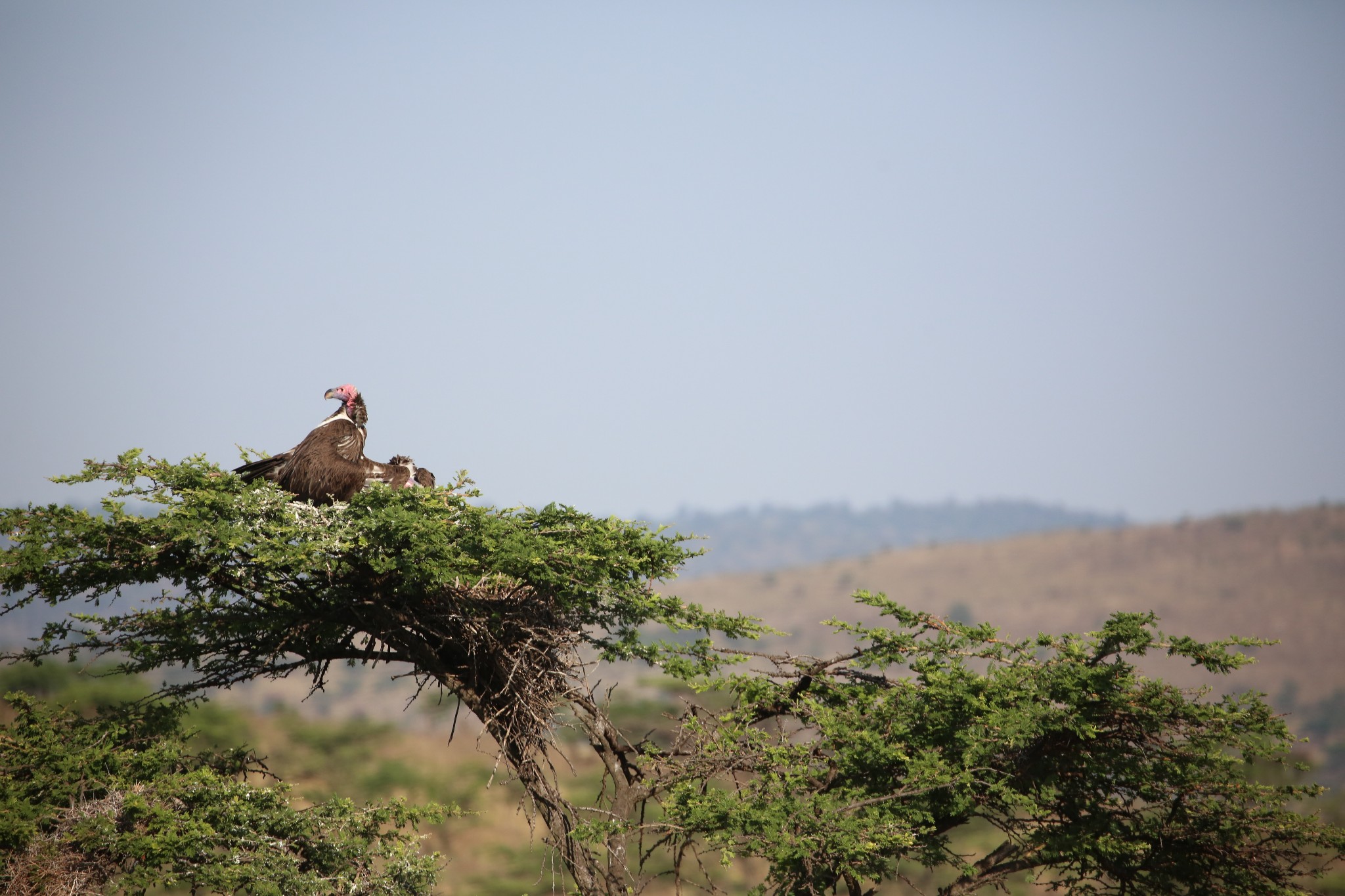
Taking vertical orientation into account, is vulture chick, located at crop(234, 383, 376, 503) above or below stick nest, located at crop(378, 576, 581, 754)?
above

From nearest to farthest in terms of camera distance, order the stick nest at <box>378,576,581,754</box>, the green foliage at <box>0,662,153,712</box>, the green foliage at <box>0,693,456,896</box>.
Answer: the green foliage at <box>0,693,456,896</box> → the stick nest at <box>378,576,581,754</box> → the green foliage at <box>0,662,153,712</box>

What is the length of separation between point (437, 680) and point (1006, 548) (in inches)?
5864

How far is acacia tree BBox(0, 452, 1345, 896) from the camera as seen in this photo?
1015cm

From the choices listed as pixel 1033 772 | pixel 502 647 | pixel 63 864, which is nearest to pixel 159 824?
pixel 63 864

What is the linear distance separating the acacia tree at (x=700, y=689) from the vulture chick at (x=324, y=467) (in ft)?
2.83

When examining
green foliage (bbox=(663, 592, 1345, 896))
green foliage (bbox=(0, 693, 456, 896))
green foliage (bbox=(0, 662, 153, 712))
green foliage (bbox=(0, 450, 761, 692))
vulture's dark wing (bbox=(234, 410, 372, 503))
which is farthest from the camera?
green foliage (bbox=(0, 662, 153, 712))

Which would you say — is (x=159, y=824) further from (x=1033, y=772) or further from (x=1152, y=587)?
(x=1152, y=587)

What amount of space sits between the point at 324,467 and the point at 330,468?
6 centimetres

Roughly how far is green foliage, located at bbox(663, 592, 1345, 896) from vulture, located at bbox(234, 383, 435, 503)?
385 centimetres

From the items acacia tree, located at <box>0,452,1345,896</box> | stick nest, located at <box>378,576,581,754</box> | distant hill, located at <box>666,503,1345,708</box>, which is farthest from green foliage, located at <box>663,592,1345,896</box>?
distant hill, located at <box>666,503,1345,708</box>

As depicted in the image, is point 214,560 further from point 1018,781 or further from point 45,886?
point 1018,781

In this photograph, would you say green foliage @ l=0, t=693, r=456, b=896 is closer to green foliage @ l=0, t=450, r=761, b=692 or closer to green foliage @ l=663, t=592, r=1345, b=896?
green foliage @ l=0, t=450, r=761, b=692

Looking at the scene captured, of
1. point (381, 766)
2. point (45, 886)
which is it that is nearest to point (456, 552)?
point (45, 886)

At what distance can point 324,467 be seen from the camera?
1118cm
